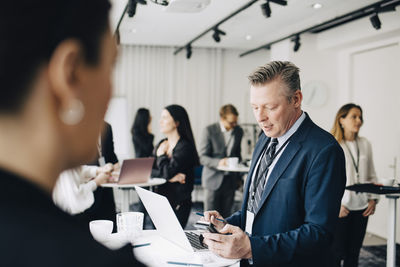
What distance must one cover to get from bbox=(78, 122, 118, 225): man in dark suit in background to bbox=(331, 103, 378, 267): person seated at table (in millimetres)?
2037

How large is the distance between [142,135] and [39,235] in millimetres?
6155

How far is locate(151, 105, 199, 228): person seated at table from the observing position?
4.02 meters

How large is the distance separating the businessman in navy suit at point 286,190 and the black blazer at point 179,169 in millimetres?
2076

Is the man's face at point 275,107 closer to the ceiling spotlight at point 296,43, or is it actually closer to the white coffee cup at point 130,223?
the white coffee cup at point 130,223

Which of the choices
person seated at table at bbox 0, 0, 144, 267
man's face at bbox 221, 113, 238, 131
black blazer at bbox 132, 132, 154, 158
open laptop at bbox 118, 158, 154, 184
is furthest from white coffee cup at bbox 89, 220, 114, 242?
black blazer at bbox 132, 132, 154, 158

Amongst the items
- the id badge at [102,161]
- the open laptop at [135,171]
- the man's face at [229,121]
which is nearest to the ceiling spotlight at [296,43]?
the man's face at [229,121]

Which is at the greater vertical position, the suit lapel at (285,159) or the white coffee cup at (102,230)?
the suit lapel at (285,159)

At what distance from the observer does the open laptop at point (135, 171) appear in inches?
151

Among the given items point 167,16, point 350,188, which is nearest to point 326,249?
point 350,188

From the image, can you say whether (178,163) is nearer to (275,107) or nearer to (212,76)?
(275,107)

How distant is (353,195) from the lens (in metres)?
3.58

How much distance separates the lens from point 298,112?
6.24 feet

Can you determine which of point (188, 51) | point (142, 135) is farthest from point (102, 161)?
point (188, 51)

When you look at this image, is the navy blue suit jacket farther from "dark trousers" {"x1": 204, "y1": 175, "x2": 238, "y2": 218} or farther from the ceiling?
the ceiling
